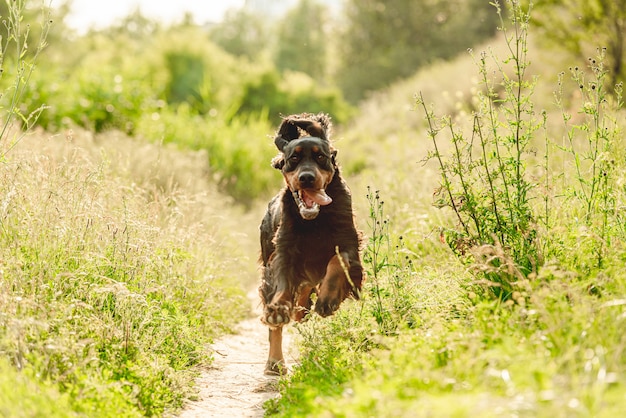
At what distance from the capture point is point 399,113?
19.0 meters

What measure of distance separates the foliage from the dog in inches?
1148

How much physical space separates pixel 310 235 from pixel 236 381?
119 centimetres

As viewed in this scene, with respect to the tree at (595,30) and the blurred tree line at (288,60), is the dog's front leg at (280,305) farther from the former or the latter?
the tree at (595,30)

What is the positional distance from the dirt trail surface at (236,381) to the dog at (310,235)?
0.22 m

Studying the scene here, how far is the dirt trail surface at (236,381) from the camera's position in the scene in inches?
188

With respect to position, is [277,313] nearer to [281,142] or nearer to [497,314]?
[281,142]

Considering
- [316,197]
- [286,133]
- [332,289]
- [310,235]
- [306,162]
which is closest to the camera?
[332,289]

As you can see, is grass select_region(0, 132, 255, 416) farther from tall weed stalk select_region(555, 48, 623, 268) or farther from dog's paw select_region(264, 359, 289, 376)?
tall weed stalk select_region(555, 48, 623, 268)

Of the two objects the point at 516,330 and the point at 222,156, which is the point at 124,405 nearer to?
the point at 516,330

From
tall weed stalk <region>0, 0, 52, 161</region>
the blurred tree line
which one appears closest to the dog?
tall weed stalk <region>0, 0, 52, 161</region>

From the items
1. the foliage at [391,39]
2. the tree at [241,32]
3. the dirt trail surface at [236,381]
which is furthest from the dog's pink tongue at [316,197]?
the tree at [241,32]

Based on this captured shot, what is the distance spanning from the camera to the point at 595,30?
13016mm

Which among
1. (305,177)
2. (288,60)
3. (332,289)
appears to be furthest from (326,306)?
(288,60)

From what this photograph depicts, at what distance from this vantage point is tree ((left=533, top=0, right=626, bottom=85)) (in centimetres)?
1277
